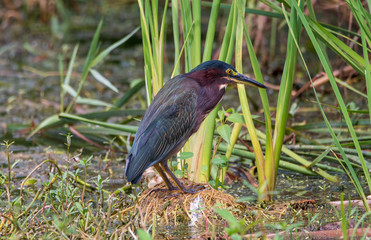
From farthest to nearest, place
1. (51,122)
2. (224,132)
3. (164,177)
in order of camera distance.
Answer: (51,122) → (164,177) → (224,132)

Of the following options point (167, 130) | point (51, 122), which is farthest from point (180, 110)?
point (51, 122)

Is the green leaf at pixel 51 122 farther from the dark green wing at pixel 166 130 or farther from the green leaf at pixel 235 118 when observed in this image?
the green leaf at pixel 235 118

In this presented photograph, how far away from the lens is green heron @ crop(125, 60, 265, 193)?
3.10 m

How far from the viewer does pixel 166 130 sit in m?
3.13

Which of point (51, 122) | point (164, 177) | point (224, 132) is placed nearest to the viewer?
point (224, 132)

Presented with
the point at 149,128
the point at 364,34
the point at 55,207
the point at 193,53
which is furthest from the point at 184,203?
the point at 364,34

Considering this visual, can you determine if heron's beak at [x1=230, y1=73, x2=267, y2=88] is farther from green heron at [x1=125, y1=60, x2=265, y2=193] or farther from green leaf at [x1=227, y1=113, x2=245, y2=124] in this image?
green leaf at [x1=227, y1=113, x2=245, y2=124]

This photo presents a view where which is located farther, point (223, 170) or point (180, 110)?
point (223, 170)

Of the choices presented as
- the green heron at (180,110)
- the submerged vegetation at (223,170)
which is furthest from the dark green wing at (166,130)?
the submerged vegetation at (223,170)

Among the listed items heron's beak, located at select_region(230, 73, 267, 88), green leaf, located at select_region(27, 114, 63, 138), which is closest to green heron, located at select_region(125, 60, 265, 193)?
heron's beak, located at select_region(230, 73, 267, 88)

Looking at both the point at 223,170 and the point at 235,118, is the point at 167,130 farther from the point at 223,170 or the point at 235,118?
the point at 223,170

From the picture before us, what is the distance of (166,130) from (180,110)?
132mm

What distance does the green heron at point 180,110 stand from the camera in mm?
3096

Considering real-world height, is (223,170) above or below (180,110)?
below
